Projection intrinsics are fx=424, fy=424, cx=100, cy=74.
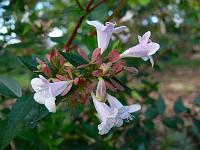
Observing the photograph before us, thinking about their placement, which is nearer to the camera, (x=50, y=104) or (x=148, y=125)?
(x=50, y=104)

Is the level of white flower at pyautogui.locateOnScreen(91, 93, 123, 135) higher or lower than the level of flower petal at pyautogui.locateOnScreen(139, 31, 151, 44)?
lower

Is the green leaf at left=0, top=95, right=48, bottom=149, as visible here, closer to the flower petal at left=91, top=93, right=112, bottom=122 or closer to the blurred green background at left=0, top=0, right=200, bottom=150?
the blurred green background at left=0, top=0, right=200, bottom=150

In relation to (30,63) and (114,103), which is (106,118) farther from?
(30,63)

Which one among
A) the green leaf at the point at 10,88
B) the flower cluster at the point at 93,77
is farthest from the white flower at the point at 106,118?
the green leaf at the point at 10,88

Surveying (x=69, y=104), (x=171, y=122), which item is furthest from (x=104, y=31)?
(x=171, y=122)

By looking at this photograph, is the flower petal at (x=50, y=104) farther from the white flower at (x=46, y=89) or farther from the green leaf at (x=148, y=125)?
the green leaf at (x=148, y=125)

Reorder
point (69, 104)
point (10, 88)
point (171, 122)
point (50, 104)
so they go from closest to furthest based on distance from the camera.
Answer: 1. point (50, 104)
2. point (69, 104)
3. point (10, 88)
4. point (171, 122)

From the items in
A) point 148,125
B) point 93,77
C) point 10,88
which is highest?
point 93,77

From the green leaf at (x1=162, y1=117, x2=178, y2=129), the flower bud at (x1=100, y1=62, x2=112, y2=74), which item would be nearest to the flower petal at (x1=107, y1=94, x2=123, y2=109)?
the flower bud at (x1=100, y1=62, x2=112, y2=74)
